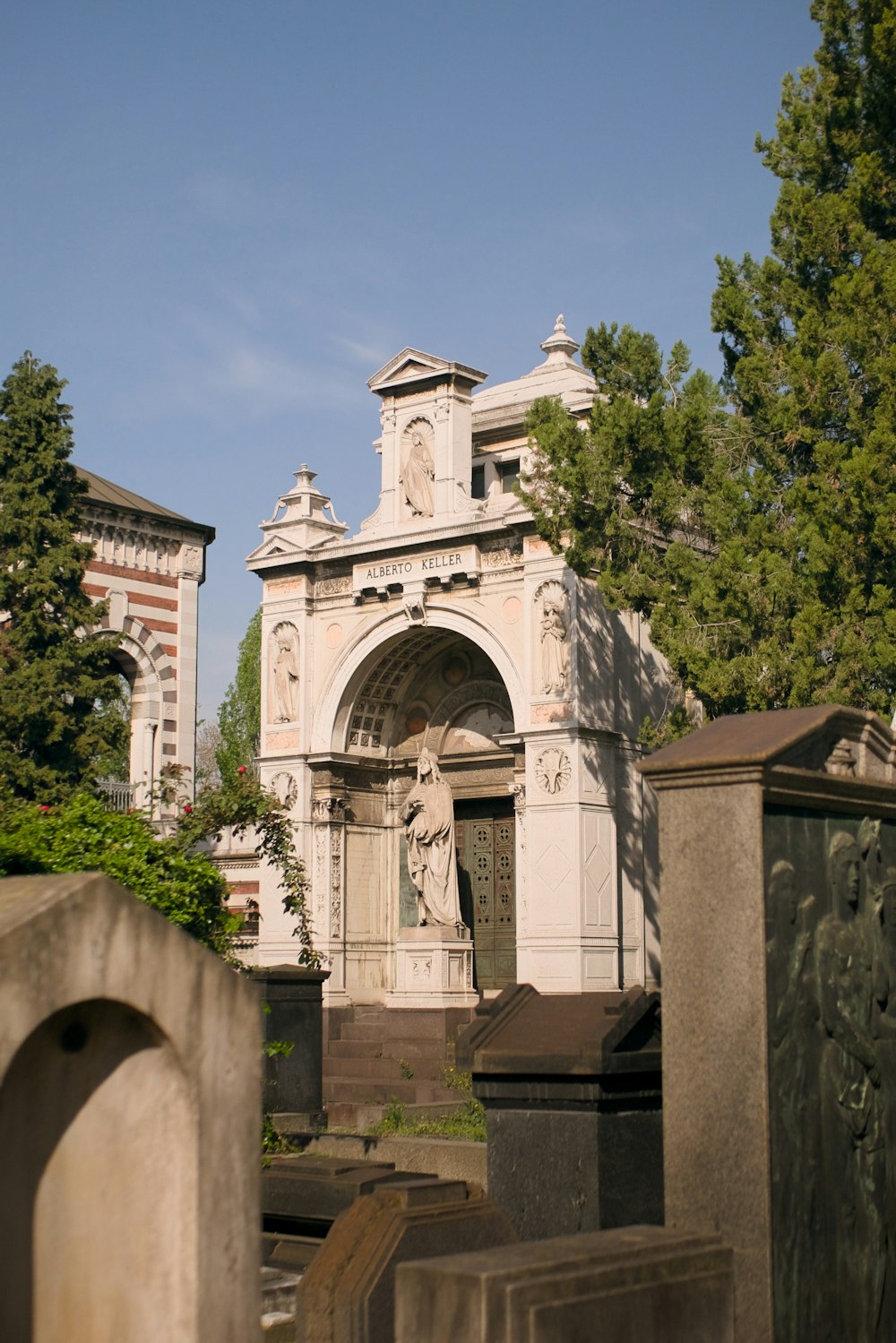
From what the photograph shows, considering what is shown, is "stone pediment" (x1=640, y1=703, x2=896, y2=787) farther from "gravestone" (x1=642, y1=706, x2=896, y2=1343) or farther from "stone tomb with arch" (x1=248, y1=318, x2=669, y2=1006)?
"stone tomb with arch" (x1=248, y1=318, x2=669, y2=1006)

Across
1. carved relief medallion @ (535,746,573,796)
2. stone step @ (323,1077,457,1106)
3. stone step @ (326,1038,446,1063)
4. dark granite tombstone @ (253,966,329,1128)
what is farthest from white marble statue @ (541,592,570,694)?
dark granite tombstone @ (253,966,329,1128)

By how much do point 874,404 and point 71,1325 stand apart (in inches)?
645

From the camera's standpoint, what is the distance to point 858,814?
6.86m

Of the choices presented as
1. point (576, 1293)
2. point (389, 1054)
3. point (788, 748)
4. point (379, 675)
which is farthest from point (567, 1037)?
point (379, 675)

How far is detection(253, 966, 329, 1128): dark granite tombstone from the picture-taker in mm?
15492

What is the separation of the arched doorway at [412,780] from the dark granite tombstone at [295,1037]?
10.6 meters

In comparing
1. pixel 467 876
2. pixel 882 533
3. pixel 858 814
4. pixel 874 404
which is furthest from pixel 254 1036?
pixel 467 876

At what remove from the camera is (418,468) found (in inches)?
1066

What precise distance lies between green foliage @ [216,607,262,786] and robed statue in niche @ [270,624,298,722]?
22.8m

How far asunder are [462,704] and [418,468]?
13.5 ft

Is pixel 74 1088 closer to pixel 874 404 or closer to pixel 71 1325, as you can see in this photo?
pixel 71 1325

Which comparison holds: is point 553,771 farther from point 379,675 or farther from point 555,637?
point 379,675

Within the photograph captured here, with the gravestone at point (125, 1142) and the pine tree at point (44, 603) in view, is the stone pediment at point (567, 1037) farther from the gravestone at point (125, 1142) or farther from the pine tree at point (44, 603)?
the pine tree at point (44, 603)

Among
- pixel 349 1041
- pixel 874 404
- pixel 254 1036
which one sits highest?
pixel 874 404
